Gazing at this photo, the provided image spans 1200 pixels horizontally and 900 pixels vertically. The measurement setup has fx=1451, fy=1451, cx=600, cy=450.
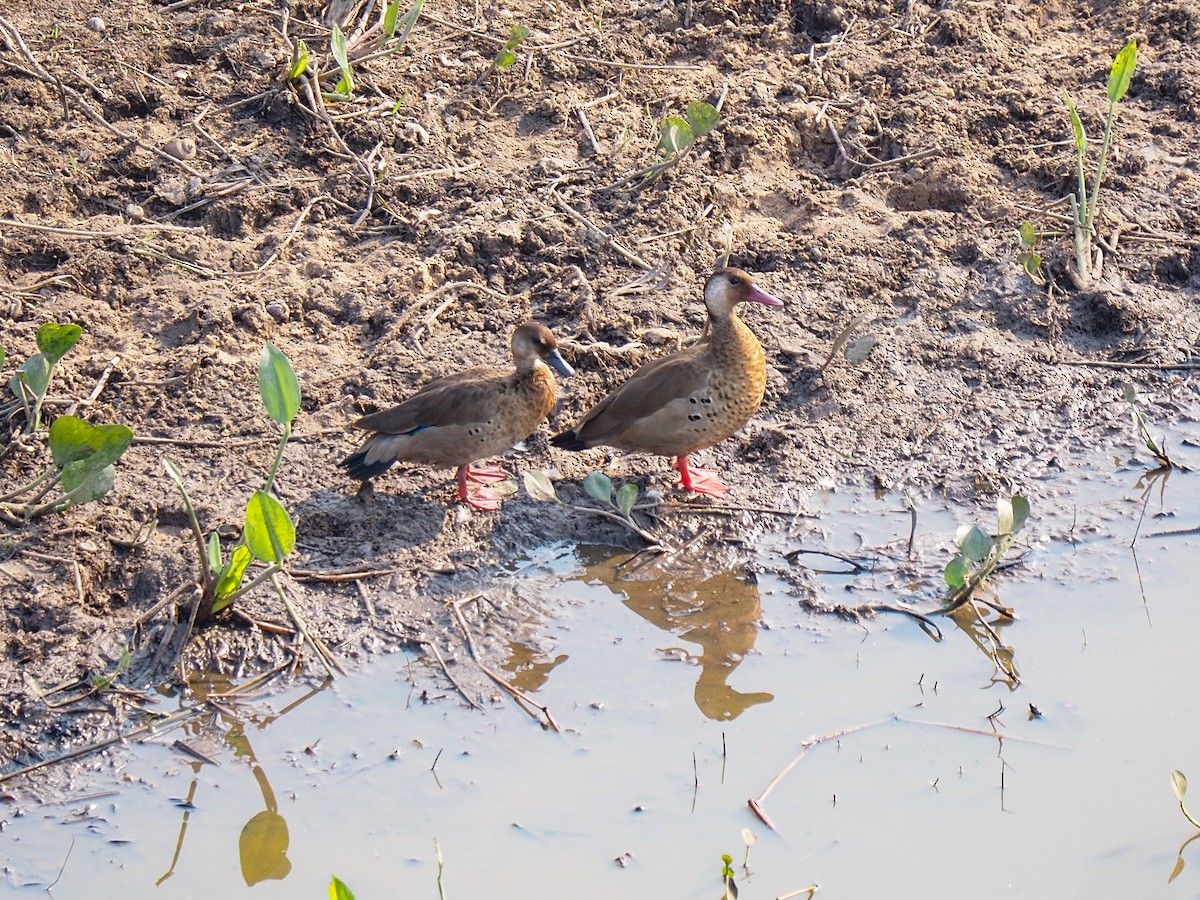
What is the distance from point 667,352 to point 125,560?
268cm

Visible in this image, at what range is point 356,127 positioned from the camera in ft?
25.1

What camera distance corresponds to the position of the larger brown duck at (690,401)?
19.7 feet

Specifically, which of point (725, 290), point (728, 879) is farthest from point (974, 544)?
point (728, 879)

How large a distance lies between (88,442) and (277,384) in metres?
1.01

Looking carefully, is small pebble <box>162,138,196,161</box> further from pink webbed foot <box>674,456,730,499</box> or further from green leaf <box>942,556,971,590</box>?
green leaf <box>942,556,971,590</box>

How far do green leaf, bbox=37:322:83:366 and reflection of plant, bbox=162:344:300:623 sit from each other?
39.5 inches

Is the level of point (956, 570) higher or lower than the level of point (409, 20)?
lower

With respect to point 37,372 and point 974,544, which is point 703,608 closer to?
point 974,544

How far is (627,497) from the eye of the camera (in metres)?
5.79

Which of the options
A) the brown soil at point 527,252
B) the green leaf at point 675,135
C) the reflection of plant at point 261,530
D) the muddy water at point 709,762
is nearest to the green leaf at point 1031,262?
the brown soil at point 527,252

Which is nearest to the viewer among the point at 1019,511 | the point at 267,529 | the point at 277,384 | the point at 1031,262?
the point at 277,384

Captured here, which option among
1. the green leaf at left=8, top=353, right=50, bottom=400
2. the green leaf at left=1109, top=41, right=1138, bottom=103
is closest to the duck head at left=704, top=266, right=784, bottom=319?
the green leaf at left=1109, top=41, right=1138, bottom=103

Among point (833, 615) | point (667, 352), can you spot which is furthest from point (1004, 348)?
point (833, 615)

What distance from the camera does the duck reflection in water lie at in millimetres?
5184
